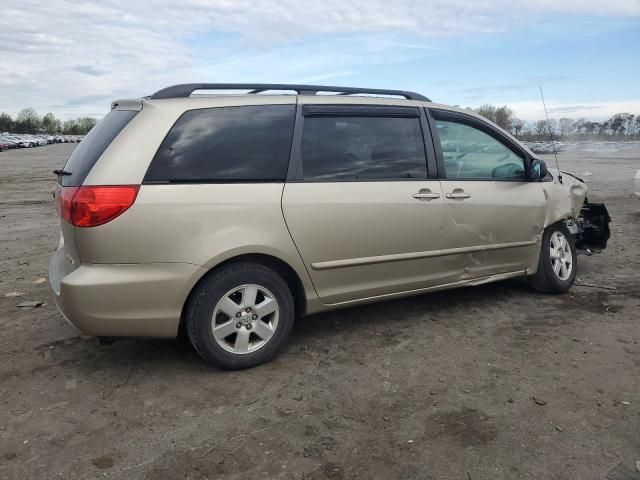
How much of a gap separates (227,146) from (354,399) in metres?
1.76

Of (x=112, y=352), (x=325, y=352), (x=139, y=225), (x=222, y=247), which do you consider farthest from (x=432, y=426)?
(x=112, y=352)

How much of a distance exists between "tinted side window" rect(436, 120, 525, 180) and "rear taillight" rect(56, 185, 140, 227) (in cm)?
250

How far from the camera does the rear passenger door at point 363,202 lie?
382 centimetres

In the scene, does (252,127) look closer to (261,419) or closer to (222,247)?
(222,247)

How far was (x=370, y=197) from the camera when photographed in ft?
13.2

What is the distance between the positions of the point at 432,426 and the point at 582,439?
0.74 metres

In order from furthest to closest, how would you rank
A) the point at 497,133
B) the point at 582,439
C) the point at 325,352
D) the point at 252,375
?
1. the point at 497,133
2. the point at 325,352
3. the point at 252,375
4. the point at 582,439

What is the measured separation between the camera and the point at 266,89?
13.0 feet

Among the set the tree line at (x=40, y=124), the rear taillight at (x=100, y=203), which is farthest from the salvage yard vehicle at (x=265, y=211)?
the tree line at (x=40, y=124)

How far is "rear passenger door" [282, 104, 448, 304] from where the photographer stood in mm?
3824

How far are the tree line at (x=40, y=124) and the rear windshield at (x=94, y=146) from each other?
11076 centimetres

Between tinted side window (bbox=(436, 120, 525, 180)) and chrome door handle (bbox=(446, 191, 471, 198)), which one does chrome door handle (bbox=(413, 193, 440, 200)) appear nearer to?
chrome door handle (bbox=(446, 191, 471, 198))

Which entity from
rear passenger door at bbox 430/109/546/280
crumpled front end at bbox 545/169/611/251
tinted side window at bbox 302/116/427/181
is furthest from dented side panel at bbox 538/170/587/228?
tinted side window at bbox 302/116/427/181

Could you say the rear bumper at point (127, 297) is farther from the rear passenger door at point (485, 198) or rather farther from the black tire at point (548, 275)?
the black tire at point (548, 275)
